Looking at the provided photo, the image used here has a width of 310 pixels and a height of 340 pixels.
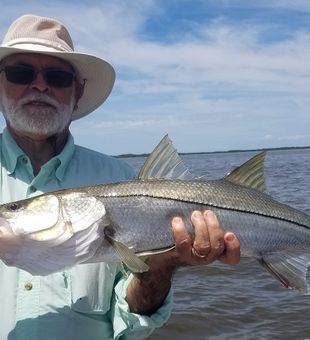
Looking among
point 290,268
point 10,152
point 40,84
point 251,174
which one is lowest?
point 290,268

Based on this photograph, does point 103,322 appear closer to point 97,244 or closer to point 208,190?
point 97,244

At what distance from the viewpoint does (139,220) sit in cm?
356

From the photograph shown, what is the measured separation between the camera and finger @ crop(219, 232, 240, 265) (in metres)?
3.70

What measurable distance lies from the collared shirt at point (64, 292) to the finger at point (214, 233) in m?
0.72

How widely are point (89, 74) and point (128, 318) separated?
2.39 meters

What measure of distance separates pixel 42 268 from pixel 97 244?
0.38 m

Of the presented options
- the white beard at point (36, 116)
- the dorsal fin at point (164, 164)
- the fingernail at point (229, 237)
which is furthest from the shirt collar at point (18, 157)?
the fingernail at point (229, 237)

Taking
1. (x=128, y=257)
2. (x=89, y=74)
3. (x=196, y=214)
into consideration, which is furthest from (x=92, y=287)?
(x=89, y=74)

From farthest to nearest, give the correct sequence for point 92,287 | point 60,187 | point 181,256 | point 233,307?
point 233,307, point 60,187, point 92,287, point 181,256

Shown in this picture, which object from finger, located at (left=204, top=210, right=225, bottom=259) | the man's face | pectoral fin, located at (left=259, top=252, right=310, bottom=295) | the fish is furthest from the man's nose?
pectoral fin, located at (left=259, top=252, right=310, bottom=295)

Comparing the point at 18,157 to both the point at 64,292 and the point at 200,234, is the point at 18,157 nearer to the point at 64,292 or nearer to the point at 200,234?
the point at 64,292

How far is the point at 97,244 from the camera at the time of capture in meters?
3.53

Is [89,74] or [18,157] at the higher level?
[89,74]

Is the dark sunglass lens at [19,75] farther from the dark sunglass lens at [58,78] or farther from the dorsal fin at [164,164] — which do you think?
the dorsal fin at [164,164]
